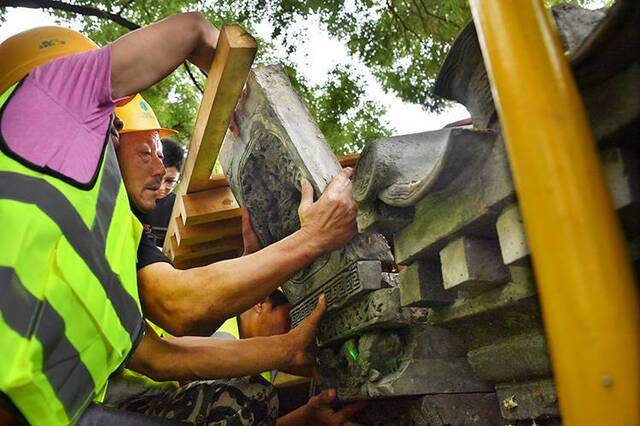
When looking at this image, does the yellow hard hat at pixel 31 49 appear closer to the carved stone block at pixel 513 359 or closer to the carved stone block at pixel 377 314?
the carved stone block at pixel 377 314

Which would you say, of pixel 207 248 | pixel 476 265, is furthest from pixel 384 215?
pixel 207 248

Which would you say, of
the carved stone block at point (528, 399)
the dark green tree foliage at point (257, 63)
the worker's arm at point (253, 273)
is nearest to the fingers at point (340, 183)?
the worker's arm at point (253, 273)

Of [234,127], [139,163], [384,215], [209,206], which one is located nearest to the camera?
[384,215]

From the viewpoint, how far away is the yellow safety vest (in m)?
1.73

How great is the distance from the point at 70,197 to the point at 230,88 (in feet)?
2.92

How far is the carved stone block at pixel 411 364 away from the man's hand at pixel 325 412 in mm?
353

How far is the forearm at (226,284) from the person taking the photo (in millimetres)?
2549

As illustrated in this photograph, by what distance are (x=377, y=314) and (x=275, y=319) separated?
4.85 ft

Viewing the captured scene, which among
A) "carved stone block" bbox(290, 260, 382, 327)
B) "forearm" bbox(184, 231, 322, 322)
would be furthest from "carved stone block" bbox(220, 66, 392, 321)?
"forearm" bbox(184, 231, 322, 322)

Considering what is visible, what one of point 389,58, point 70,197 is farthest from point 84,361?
point 389,58

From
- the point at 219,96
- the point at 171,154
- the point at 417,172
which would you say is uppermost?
the point at 171,154

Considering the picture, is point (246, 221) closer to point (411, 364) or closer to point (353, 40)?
point (411, 364)

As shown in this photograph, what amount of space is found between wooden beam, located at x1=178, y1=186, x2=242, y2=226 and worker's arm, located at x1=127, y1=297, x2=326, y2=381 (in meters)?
0.87

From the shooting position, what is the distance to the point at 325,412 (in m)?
2.99
